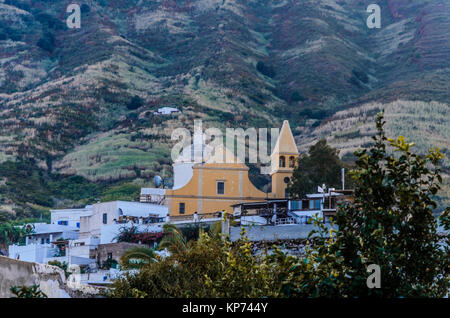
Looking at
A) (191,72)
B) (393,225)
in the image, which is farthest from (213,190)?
(191,72)

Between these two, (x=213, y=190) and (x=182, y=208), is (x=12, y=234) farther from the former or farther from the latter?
(x=213, y=190)

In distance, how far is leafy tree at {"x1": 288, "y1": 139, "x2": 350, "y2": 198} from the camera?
4153 cm

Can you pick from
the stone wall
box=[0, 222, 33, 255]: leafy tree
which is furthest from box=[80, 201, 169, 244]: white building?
the stone wall

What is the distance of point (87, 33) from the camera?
129 m

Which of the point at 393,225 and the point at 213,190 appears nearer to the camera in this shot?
the point at 393,225

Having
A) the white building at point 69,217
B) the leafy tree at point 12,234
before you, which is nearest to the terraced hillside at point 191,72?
the white building at point 69,217

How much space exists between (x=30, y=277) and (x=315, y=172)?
29097 millimetres

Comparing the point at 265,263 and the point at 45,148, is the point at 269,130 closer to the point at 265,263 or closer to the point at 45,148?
the point at 45,148

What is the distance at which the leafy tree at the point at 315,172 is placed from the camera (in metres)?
41.5

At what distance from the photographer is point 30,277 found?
48.4 feet

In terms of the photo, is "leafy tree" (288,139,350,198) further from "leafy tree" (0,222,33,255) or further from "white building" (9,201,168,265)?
"leafy tree" (0,222,33,255)

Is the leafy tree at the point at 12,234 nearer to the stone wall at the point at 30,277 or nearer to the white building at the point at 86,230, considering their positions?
the white building at the point at 86,230

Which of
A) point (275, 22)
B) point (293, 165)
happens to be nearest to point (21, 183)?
point (293, 165)

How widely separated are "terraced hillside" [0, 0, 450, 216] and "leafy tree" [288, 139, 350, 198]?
1030 inches
